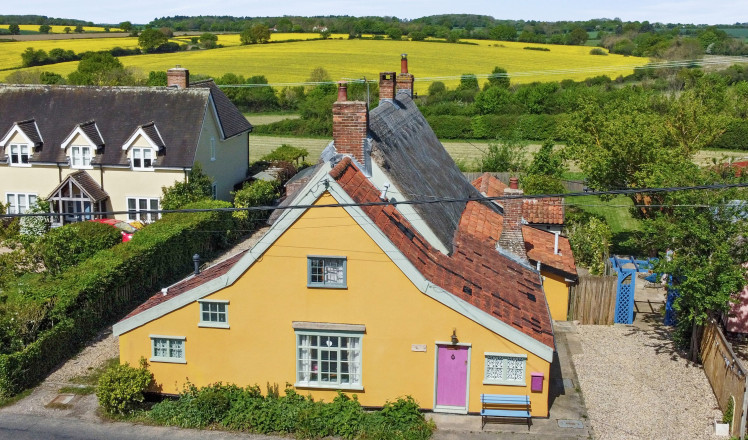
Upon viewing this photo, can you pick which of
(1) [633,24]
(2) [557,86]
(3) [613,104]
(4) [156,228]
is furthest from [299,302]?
(1) [633,24]

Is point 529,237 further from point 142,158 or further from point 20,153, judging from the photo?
point 20,153

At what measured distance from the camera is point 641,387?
2273 cm

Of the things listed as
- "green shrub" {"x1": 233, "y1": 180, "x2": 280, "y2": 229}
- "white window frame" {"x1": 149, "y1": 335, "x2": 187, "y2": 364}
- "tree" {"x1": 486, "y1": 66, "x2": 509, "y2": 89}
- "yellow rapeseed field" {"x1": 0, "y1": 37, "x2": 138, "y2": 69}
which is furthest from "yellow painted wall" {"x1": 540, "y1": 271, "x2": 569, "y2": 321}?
"yellow rapeseed field" {"x1": 0, "y1": 37, "x2": 138, "y2": 69}

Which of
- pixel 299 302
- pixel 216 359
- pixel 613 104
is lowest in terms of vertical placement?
pixel 216 359

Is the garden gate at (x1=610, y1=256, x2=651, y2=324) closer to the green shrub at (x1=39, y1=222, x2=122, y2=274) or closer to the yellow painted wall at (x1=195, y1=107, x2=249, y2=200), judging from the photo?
the green shrub at (x1=39, y1=222, x2=122, y2=274)

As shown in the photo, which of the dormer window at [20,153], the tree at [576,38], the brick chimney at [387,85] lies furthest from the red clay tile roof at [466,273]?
the tree at [576,38]

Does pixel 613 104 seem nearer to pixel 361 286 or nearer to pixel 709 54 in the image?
pixel 361 286

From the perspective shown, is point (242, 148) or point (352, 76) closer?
point (242, 148)

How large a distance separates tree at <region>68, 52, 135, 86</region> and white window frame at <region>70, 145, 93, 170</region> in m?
25.7

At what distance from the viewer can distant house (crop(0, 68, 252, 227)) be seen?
4022cm

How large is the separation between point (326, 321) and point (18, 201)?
2820 cm

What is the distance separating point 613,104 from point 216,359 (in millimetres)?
29033

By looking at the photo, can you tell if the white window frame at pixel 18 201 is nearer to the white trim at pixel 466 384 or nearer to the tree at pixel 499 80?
the white trim at pixel 466 384

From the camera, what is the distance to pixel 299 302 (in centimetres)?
2009
